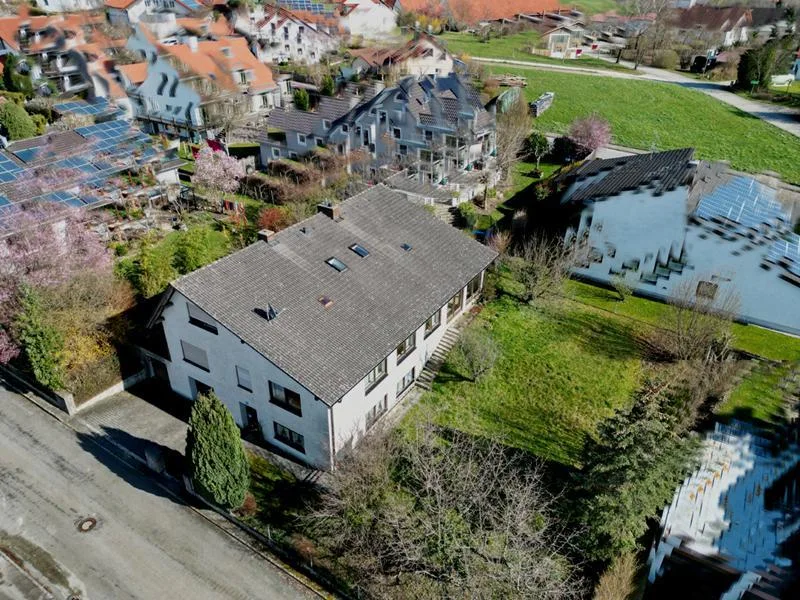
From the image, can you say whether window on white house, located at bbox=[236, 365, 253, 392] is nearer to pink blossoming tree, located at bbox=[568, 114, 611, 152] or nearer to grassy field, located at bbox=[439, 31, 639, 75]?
pink blossoming tree, located at bbox=[568, 114, 611, 152]

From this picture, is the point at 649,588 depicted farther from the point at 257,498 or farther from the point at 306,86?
the point at 306,86

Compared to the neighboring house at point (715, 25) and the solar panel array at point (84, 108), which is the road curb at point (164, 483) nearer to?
the solar panel array at point (84, 108)

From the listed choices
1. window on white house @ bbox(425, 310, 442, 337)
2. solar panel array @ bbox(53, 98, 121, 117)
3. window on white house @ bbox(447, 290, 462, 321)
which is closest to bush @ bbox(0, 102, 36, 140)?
solar panel array @ bbox(53, 98, 121, 117)

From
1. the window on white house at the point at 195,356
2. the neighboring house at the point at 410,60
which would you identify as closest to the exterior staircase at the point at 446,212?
the window on white house at the point at 195,356

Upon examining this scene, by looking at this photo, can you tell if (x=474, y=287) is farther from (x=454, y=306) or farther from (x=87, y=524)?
(x=87, y=524)

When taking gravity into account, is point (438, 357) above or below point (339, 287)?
below

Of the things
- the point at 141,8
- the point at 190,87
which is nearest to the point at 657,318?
the point at 190,87
